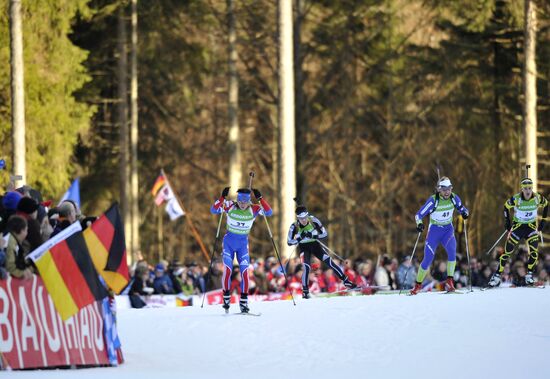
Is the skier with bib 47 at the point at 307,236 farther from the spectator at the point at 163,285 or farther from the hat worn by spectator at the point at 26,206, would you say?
the hat worn by spectator at the point at 26,206

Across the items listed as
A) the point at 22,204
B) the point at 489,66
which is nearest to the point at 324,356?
the point at 22,204

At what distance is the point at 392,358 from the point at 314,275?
12.8 metres

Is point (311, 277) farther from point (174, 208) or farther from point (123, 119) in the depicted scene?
point (123, 119)

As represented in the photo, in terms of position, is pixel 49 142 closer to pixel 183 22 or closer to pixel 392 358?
pixel 183 22

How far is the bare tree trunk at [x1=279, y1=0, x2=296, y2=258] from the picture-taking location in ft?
96.9

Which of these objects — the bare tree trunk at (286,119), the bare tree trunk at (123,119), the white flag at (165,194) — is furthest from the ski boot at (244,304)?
the bare tree trunk at (123,119)

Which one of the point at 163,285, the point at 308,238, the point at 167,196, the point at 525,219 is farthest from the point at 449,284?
the point at 167,196

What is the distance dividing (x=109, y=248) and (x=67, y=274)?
2.48 feet

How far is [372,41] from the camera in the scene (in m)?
45.5

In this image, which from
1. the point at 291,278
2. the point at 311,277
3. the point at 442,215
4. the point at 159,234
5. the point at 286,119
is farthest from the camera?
the point at 159,234

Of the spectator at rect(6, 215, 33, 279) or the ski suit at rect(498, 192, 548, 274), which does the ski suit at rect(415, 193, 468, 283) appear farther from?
the spectator at rect(6, 215, 33, 279)

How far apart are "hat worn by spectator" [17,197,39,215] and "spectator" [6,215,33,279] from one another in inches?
22.5

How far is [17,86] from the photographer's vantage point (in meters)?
27.9

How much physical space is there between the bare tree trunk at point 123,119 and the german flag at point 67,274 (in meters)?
27.1
